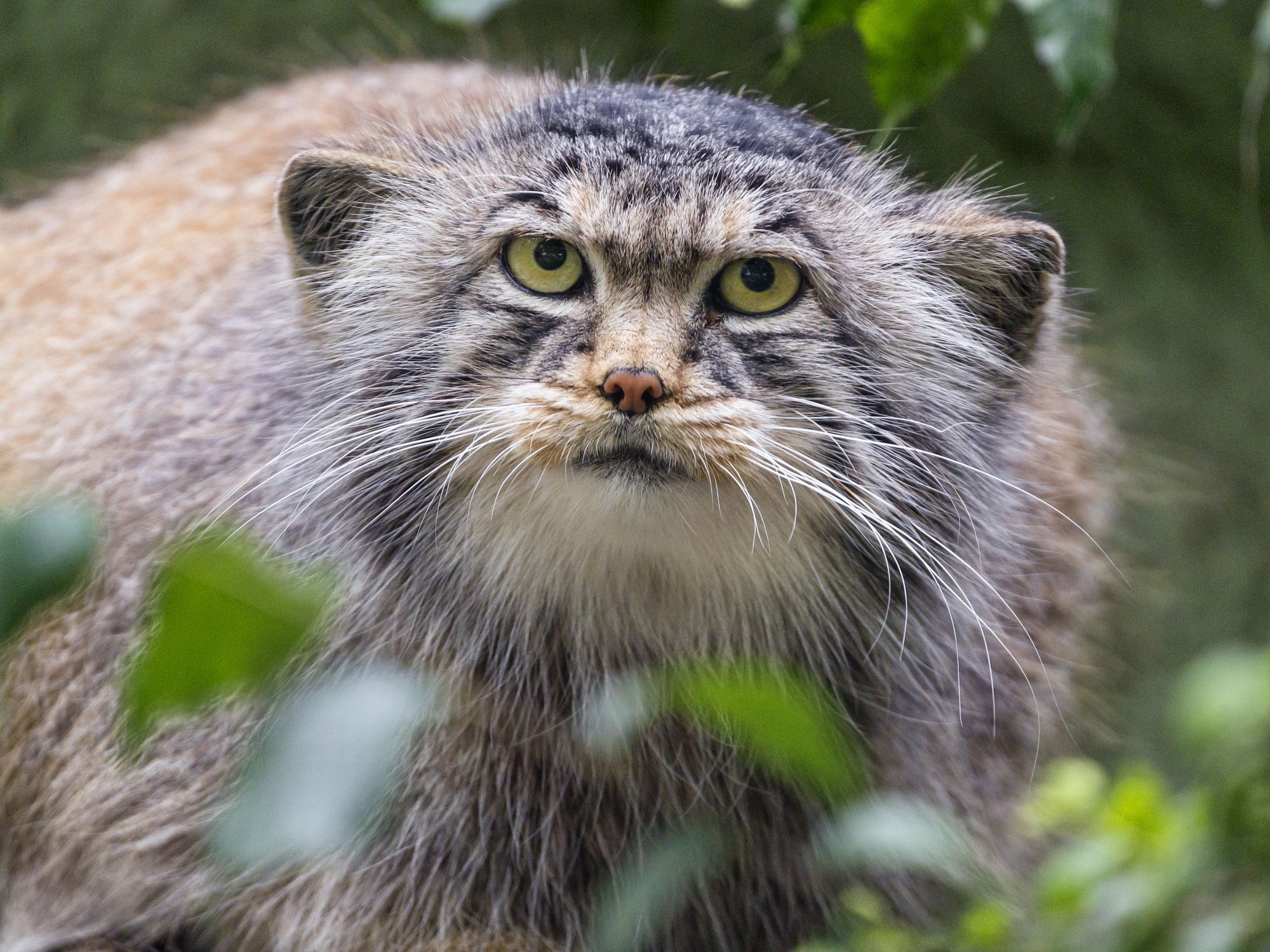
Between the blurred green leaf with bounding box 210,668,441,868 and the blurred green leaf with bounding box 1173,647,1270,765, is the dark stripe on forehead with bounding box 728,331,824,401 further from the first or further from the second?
the blurred green leaf with bounding box 210,668,441,868

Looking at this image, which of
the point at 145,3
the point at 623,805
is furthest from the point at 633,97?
the point at 145,3

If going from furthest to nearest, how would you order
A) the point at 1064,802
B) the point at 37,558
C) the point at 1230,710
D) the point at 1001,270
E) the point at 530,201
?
the point at 1064,802 < the point at 1001,270 < the point at 530,201 < the point at 1230,710 < the point at 37,558

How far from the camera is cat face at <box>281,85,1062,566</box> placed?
2.36m

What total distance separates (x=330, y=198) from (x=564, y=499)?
0.87m

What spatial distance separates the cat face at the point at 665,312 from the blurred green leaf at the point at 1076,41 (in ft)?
1.64

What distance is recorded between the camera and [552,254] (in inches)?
99.0

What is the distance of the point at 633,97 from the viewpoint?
111 inches

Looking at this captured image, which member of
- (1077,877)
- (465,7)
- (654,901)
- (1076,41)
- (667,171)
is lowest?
(654,901)

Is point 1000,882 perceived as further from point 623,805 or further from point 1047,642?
point 623,805

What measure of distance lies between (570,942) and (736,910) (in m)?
0.33

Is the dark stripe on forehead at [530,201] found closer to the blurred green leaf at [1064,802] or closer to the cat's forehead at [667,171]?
the cat's forehead at [667,171]

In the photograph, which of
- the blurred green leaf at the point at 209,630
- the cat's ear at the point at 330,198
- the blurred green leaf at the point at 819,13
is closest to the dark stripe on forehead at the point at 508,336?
the cat's ear at the point at 330,198

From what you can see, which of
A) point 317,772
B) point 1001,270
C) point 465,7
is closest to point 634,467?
point 465,7

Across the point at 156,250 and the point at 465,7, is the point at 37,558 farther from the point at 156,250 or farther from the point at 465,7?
the point at 156,250
